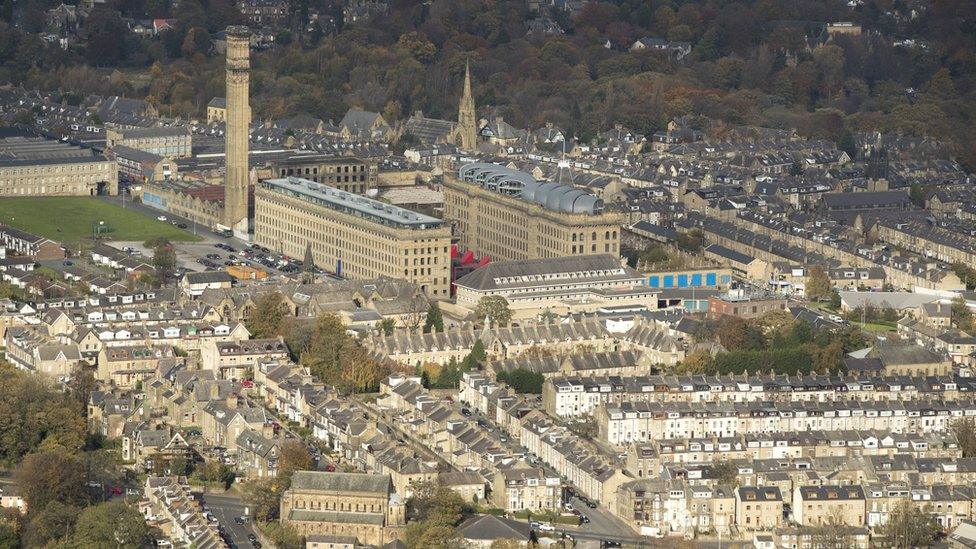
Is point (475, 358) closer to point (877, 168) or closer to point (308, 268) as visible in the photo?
point (308, 268)

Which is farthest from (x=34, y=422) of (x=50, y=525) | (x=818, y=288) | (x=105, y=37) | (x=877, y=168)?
(x=105, y=37)

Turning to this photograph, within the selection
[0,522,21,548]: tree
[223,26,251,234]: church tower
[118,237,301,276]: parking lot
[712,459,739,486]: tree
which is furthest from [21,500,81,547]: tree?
[223,26,251,234]: church tower

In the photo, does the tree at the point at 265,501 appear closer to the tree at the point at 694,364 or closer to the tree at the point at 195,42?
the tree at the point at 694,364

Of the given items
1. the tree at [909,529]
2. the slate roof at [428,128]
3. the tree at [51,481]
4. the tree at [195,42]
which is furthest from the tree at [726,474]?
the tree at [195,42]

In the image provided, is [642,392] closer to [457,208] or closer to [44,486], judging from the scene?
[44,486]

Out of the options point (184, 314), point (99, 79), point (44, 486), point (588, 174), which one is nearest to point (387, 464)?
point (44, 486)
